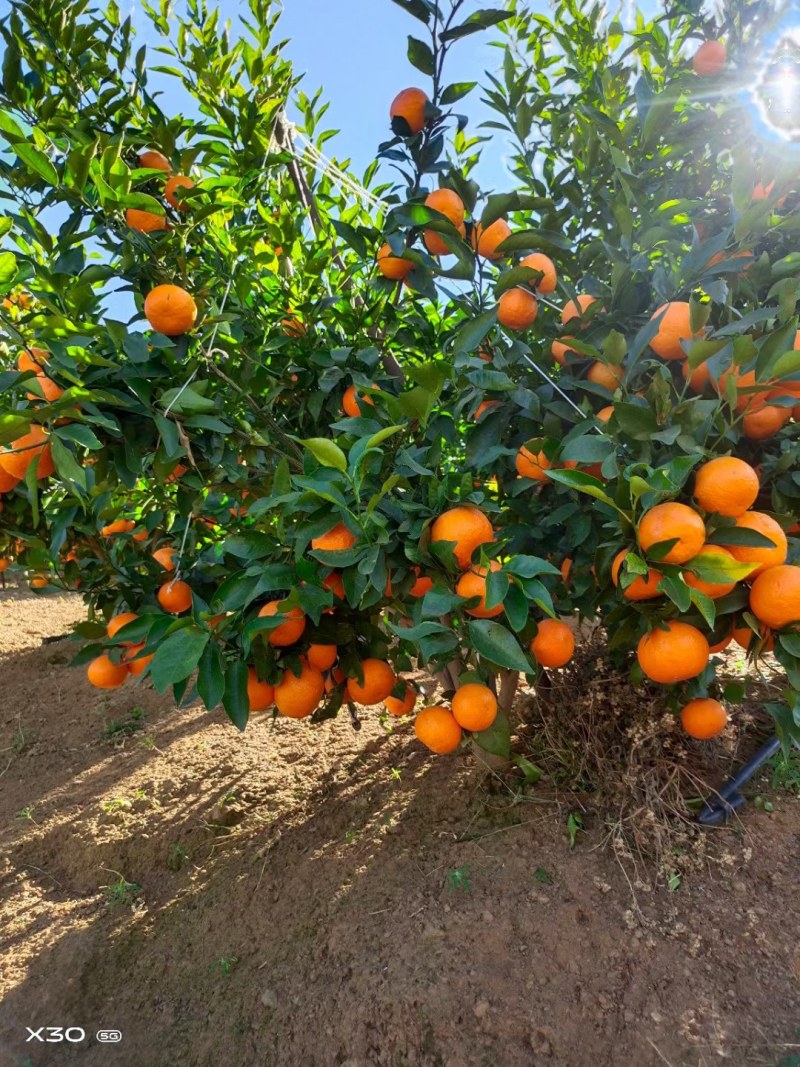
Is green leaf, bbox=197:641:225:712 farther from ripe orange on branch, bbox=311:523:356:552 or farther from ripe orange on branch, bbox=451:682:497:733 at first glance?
ripe orange on branch, bbox=451:682:497:733

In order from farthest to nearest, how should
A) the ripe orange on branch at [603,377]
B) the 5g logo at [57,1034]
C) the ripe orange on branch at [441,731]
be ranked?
the 5g logo at [57,1034] < the ripe orange on branch at [441,731] < the ripe orange on branch at [603,377]

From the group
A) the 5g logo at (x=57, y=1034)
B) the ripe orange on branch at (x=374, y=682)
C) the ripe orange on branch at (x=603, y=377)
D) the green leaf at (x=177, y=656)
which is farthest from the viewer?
the 5g logo at (x=57, y=1034)

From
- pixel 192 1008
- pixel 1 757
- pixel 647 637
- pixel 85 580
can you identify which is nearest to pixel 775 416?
pixel 647 637

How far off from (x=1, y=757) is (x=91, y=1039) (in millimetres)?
1805

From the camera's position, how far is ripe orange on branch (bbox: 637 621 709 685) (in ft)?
3.12

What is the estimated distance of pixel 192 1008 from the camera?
64.6 inches

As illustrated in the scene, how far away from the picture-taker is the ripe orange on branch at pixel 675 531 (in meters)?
0.84

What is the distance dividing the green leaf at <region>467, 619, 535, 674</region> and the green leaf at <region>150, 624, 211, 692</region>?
1.41 ft

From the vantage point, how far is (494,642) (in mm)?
950

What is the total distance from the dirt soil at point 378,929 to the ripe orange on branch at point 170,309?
5.24 feet

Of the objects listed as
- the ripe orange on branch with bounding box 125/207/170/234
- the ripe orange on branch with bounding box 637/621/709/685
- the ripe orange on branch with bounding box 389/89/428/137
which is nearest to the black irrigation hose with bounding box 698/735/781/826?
the ripe orange on branch with bounding box 637/621/709/685

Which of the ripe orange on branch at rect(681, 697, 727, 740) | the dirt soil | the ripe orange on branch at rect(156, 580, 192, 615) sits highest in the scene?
the ripe orange on branch at rect(156, 580, 192, 615)

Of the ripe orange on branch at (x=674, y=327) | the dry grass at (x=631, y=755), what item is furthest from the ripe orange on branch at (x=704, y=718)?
the ripe orange on branch at (x=674, y=327)

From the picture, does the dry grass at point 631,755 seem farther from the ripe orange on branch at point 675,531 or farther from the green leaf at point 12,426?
the green leaf at point 12,426
